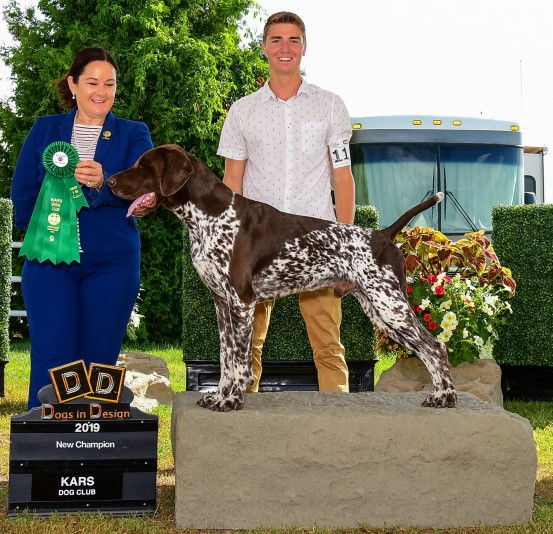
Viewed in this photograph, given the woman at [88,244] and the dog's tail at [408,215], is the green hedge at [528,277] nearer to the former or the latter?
the dog's tail at [408,215]

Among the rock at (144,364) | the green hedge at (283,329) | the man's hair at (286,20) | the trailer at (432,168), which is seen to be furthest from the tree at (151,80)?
the man's hair at (286,20)

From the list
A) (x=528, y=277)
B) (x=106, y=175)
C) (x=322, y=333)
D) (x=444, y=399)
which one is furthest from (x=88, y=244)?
(x=528, y=277)

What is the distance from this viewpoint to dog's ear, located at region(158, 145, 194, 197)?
374cm

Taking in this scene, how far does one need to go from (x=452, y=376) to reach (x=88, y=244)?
13.3ft

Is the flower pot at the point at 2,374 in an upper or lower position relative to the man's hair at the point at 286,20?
lower

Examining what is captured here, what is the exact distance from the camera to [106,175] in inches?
160

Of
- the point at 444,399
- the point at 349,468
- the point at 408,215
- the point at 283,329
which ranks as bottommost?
the point at 349,468

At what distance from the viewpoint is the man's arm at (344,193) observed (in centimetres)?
462

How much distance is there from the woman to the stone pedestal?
2.03 ft

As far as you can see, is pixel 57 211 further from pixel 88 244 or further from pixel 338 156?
pixel 338 156

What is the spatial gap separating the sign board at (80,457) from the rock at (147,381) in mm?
3453

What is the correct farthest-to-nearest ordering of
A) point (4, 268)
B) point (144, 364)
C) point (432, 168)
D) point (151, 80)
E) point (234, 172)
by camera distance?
point (151, 80) < point (432, 168) < point (144, 364) < point (4, 268) < point (234, 172)

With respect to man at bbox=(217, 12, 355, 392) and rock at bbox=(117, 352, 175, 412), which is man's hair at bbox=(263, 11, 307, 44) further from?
rock at bbox=(117, 352, 175, 412)

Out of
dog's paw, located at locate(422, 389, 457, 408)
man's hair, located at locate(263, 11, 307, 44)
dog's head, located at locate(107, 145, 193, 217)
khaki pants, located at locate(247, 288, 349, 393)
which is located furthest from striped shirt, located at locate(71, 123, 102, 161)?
dog's paw, located at locate(422, 389, 457, 408)
